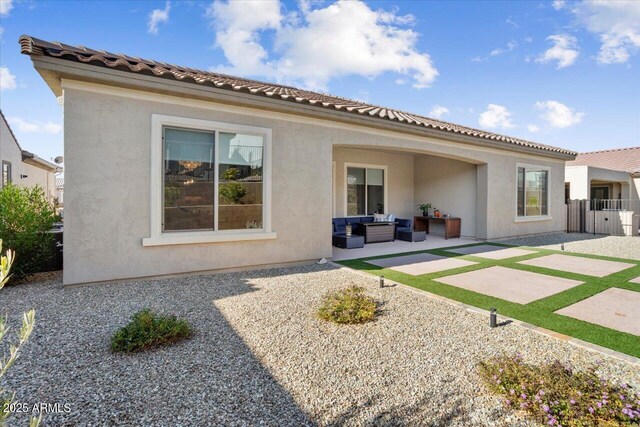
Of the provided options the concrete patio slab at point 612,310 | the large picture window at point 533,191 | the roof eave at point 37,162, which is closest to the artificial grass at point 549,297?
the concrete patio slab at point 612,310

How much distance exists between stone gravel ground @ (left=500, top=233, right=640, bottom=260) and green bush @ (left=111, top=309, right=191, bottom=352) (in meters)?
12.4

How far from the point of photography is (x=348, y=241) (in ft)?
36.9

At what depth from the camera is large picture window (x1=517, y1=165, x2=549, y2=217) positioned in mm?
13992

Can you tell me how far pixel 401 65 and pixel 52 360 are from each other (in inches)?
669

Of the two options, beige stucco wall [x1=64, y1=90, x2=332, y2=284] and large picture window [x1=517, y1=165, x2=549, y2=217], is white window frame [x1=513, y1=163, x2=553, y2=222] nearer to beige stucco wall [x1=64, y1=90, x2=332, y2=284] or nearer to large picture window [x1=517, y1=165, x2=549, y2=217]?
large picture window [x1=517, y1=165, x2=549, y2=217]

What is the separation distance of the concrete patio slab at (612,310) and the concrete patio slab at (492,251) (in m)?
3.66

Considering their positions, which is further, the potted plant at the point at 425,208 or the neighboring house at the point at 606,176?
the neighboring house at the point at 606,176

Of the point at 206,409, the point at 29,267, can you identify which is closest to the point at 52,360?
the point at 206,409

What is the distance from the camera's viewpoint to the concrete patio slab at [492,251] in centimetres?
993

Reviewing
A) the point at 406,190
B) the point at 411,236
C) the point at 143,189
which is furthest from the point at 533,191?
the point at 143,189

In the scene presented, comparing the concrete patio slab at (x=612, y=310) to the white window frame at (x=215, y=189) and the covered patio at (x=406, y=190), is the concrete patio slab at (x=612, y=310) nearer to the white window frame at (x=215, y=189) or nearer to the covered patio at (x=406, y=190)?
the covered patio at (x=406, y=190)

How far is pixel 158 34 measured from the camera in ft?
35.2

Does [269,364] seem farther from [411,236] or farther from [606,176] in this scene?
[606,176]

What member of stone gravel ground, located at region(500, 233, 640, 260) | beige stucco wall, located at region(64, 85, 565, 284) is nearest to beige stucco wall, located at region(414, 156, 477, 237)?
stone gravel ground, located at region(500, 233, 640, 260)
